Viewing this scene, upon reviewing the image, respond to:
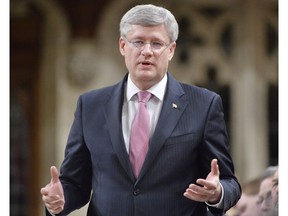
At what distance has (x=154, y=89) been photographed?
2.35 m

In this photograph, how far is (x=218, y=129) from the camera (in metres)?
2.35

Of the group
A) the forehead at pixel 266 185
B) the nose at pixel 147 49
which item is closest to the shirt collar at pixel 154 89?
the nose at pixel 147 49

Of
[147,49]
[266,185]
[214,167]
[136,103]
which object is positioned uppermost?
[147,49]

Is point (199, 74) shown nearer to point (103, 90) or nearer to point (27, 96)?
point (27, 96)

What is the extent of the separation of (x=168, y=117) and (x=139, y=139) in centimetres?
7

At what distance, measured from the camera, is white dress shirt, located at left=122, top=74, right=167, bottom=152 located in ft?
7.70

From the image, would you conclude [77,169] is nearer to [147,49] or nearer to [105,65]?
[147,49]

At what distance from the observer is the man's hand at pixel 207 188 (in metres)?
2.22

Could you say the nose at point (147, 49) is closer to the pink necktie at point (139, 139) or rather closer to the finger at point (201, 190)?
the pink necktie at point (139, 139)

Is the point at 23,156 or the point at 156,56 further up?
the point at 156,56

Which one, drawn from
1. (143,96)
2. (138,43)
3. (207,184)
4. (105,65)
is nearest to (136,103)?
(143,96)

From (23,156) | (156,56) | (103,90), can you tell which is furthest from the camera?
(23,156)
